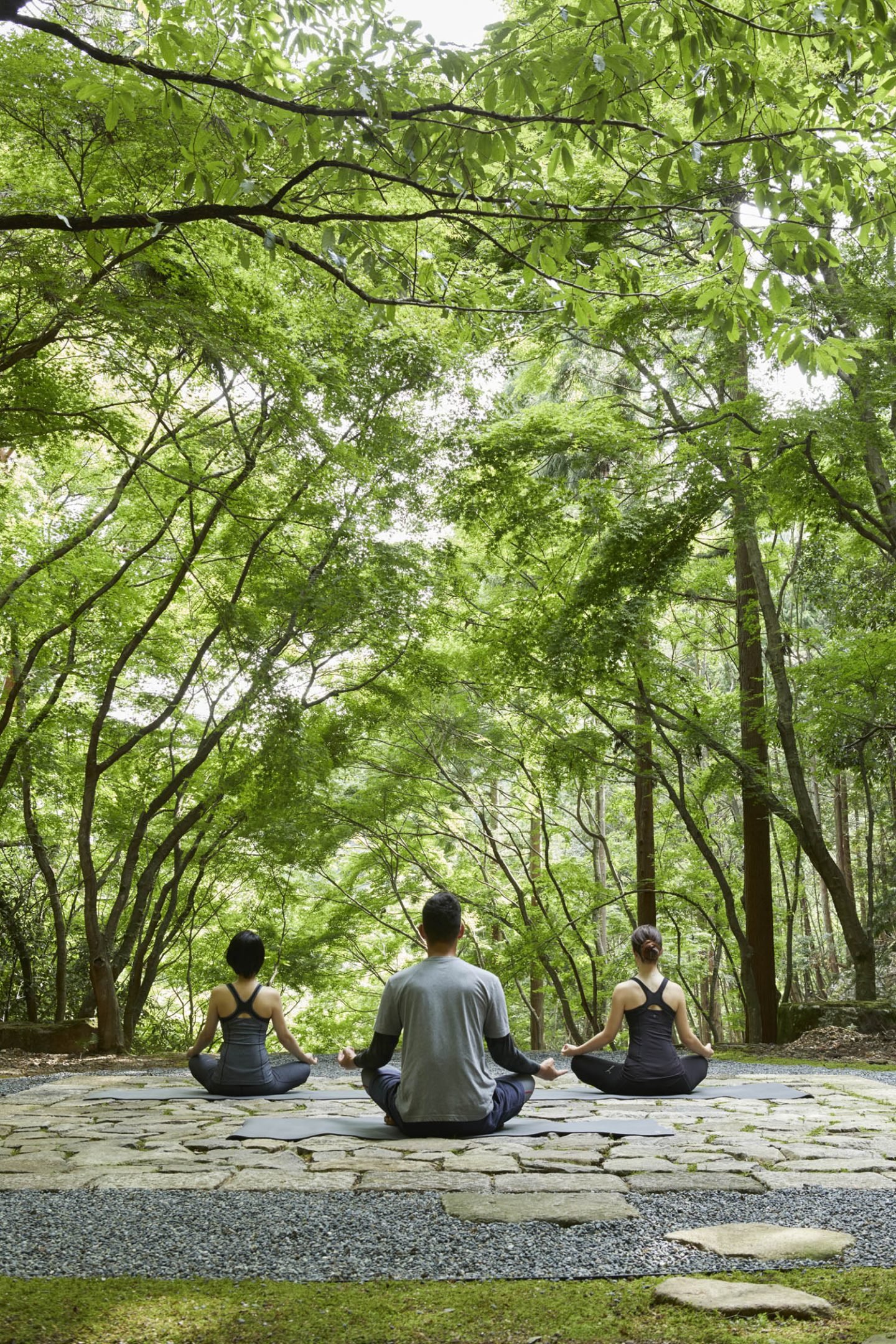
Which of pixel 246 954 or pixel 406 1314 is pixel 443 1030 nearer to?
pixel 246 954

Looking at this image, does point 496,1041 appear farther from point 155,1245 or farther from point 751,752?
point 751,752

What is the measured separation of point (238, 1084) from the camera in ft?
19.9

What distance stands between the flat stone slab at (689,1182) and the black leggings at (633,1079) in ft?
7.83

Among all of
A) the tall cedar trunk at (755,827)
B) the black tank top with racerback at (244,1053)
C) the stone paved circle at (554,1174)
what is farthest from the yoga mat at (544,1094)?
the tall cedar trunk at (755,827)

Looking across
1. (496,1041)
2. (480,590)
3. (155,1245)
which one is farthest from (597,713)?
(155,1245)

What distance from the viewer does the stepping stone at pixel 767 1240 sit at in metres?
2.57

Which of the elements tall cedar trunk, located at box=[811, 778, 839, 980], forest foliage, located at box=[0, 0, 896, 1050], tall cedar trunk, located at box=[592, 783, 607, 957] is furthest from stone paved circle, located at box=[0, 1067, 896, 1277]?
tall cedar trunk, located at box=[811, 778, 839, 980]

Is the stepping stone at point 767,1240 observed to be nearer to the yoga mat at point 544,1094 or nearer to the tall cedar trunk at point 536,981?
the yoga mat at point 544,1094

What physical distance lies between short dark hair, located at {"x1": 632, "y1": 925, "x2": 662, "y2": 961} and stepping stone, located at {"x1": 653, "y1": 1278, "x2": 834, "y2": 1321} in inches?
139

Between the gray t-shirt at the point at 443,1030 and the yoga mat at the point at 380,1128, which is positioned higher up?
the gray t-shirt at the point at 443,1030

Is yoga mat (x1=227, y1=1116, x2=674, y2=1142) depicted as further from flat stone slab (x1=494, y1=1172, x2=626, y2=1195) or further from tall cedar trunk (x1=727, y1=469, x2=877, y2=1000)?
tall cedar trunk (x1=727, y1=469, x2=877, y2=1000)

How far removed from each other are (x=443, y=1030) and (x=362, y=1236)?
148 cm

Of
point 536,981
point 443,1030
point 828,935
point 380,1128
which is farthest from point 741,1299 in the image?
point 828,935

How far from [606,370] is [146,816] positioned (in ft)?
34.3
